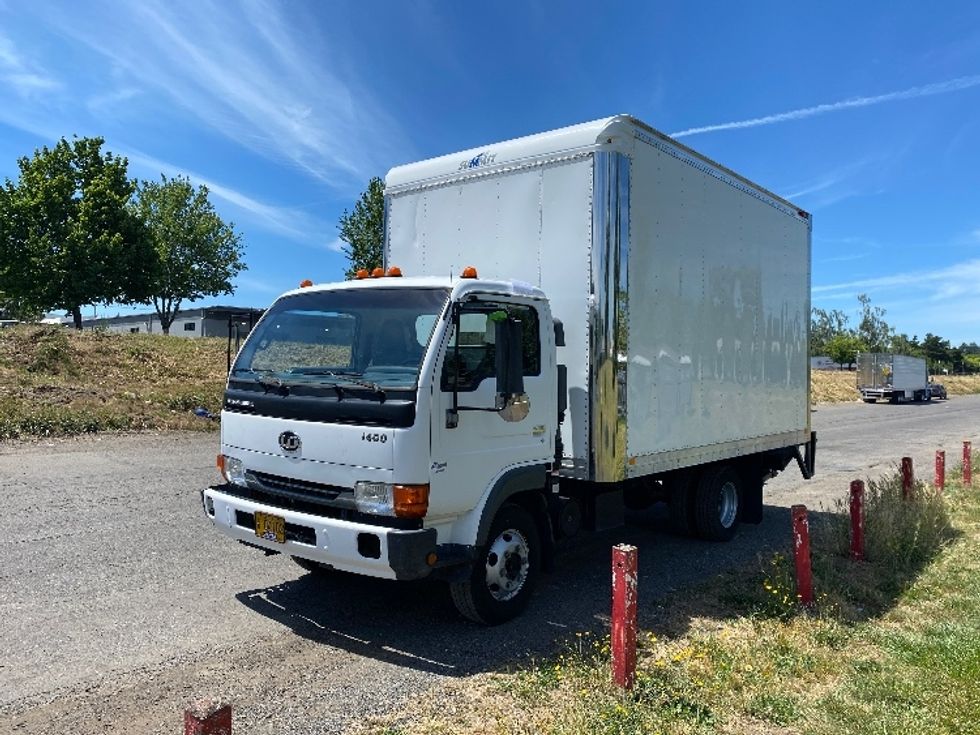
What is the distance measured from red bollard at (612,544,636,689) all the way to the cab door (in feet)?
3.56

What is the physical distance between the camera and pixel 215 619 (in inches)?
199

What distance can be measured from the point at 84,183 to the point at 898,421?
1797 inches

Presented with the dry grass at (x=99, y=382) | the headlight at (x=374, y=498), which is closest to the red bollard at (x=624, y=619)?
the headlight at (x=374, y=498)

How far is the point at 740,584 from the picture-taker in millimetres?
6312

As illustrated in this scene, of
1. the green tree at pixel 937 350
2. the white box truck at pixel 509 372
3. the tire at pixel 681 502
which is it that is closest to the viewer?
the white box truck at pixel 509 372

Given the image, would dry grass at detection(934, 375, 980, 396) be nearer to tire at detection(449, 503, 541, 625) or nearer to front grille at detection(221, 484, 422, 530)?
tire at detection(449, 503, 541, 625)

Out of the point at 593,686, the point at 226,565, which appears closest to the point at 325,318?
the point at 226,565

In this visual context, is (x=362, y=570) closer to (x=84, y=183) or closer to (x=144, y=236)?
(x=144, y=236)

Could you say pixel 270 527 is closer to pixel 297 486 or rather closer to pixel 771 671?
pixel 297 486

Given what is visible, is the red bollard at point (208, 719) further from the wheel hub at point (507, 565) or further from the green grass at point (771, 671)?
the wheel hub at point (507, 565)

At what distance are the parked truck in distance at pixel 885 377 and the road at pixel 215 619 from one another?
39.9 meters

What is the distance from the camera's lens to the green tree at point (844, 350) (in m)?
89.6

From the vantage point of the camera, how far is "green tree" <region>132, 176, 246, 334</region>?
62.7 meters

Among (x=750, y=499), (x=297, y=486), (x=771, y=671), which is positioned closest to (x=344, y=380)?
(x=297, y=486)
